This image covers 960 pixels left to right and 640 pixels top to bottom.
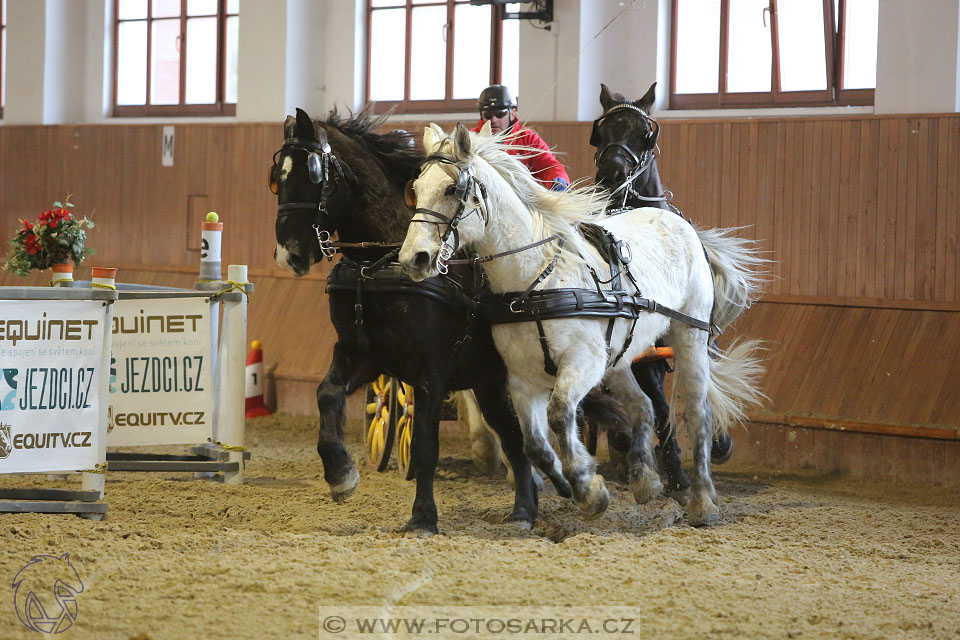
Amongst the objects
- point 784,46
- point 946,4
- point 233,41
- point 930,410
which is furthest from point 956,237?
point 233,41

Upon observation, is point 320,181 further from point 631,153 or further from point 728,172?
point 728,172

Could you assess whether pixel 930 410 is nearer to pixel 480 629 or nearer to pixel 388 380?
pixel 388 380

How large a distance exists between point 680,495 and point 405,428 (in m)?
1.78

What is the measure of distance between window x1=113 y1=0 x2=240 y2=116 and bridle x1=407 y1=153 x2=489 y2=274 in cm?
674

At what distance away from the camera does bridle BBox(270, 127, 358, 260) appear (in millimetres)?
4332

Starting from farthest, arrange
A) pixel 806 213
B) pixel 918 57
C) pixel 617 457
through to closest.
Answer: pixel 806 213 → pixel 918 57 → pixel 617 457

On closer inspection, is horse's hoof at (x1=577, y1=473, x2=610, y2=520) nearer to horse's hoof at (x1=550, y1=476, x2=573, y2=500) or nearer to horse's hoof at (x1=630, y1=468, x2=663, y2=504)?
horse's hoof at (x1=550, y1=476, x2=573, y2=500)

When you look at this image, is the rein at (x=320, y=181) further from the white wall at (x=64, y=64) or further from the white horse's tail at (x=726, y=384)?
the white wall at (x=64, y=64)

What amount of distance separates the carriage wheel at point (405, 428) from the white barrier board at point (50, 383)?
186cm

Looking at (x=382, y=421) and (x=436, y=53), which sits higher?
(x=436, y=53)

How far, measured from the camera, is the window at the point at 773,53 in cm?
779

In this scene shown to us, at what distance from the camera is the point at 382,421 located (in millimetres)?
6656

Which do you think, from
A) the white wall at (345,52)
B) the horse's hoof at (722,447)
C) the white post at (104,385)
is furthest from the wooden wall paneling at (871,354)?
the white wall at (345,52)

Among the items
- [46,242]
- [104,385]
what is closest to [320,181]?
[104,385]
